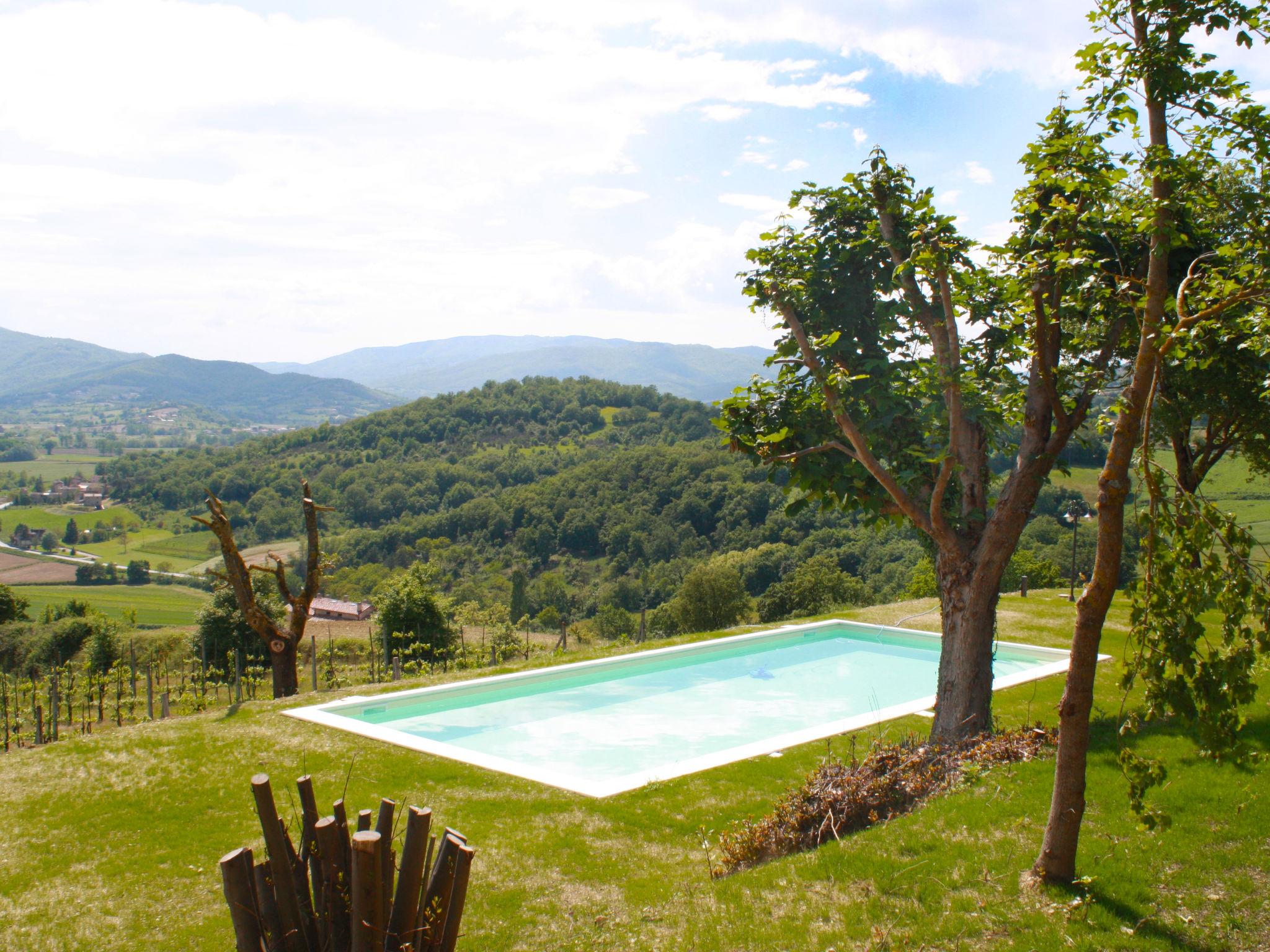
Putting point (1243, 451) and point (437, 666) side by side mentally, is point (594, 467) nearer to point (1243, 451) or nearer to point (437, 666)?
point (437, 666)

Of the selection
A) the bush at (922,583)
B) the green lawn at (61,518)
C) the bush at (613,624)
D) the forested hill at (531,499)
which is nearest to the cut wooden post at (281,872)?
the bush at (922,583)

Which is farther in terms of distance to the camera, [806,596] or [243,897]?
[806,596]

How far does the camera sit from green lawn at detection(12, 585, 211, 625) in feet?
168

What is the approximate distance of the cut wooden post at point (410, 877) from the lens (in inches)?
117

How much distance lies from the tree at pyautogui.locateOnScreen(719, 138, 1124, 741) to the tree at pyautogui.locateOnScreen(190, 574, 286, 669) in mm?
13827

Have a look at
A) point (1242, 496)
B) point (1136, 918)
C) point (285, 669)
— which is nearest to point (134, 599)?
point (285, 669)

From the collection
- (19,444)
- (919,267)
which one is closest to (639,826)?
→ (919,267)

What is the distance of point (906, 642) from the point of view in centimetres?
1506

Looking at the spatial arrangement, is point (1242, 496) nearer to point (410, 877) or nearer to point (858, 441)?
point (858, 441)

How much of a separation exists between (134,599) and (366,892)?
65.4 metres

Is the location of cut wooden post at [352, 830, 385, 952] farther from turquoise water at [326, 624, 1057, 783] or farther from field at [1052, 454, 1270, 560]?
field at [1052, 454, 1270, 560]

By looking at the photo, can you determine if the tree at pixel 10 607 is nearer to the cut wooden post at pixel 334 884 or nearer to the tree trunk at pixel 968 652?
the tree trunk at pixel 968 652

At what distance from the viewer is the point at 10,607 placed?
29359 mm

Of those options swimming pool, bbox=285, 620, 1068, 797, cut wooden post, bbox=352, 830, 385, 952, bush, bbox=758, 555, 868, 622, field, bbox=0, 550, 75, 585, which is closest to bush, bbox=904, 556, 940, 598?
bush, bbox=758, 555, 868, 622
